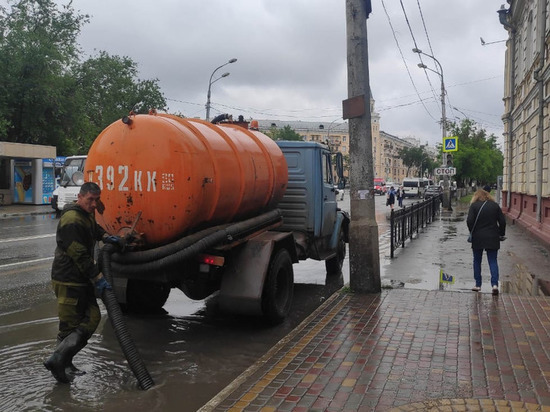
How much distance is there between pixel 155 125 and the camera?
17.7 ft

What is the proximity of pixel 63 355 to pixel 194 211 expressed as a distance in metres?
1.81

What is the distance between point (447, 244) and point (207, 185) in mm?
Answer: 10529

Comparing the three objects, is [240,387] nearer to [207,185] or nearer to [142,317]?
[207,185]

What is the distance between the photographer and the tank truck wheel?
21.5 ft

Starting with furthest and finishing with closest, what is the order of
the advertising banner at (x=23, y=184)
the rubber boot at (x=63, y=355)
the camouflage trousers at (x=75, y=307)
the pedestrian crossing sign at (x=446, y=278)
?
the advertising banner at (x=23, y=184), the pedestrian crossing sign at (x=446, y=278), the camouflage trousers at (x=75, y=307), the rubber boot at (x=63, y=355)

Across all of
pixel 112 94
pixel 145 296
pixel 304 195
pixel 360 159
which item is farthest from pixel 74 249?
pixel 112 94

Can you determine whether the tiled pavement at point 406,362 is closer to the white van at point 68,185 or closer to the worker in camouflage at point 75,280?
the worker in camouflage at point 75,280

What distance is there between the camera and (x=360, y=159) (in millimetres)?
8023

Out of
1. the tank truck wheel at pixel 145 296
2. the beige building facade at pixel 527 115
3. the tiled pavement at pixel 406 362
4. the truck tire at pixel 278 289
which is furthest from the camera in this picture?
the beige building facade at pixel 527 115

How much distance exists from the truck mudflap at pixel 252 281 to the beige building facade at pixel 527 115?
33.8 feet

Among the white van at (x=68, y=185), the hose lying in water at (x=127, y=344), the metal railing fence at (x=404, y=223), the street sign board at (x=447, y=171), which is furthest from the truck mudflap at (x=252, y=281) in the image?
the street sign board at (x=447, y=171)

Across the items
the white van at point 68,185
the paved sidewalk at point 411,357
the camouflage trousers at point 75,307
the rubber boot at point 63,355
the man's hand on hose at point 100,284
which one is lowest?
the paved sidewalk at point 411,357

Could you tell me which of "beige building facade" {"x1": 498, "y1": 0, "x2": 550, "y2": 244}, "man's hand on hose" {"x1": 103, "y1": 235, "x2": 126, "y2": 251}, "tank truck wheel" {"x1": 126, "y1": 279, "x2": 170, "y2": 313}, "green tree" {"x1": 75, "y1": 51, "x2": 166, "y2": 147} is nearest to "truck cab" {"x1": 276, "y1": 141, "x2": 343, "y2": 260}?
"tank truck wheel" {"x1": 126, "y1": 279, "x2": 170, "y2": 313}

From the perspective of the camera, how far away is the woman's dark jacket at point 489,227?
25.9 feet
